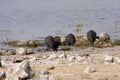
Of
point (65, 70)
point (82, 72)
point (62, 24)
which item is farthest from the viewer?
point (62, 24)

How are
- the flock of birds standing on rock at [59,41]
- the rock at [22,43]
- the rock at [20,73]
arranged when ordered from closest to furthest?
1. the rock at [20,73]
2. the flock of birds standing on rock at [59,41]
3. the rock at [22,43]

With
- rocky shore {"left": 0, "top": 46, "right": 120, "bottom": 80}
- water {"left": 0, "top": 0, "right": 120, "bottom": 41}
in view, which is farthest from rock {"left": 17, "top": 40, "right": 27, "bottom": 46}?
rocky shore {"left": 0, "top": 46, "right": 120, "bottom": 80}

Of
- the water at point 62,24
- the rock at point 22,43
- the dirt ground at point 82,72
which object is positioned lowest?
the dirt ground at point 82,72

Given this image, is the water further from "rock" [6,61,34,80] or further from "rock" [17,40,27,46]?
"rock" [6,61,34,80]

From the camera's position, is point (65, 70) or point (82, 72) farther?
point (65, 70)

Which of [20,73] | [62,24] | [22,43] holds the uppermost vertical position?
[62,24]

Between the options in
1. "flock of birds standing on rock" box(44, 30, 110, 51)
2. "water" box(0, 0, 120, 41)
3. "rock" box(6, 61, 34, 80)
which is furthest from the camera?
"water" box(0, 0, 120, 41)

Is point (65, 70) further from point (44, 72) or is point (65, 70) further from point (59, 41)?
point (59, 41)

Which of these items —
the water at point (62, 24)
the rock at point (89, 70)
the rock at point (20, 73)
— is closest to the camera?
the rock at point (20, 73)

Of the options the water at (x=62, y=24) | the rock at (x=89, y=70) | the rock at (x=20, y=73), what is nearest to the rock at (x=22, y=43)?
the water at (x=62, y=24)

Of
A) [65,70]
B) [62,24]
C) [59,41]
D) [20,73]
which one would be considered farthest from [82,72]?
[62,24]

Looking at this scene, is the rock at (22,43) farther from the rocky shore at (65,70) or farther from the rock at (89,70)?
the rock at (89,70)

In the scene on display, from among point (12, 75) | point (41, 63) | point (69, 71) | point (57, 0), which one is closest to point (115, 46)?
point (41, 63)

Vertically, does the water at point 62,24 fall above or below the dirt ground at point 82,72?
above
